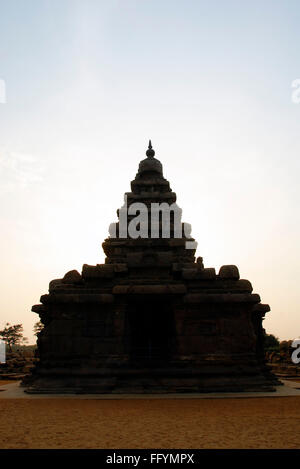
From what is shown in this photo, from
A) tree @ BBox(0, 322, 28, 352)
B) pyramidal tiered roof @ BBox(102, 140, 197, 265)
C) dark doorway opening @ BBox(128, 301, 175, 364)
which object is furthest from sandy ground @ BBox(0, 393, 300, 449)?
tree @ BBox(0, 322, 28, 352)

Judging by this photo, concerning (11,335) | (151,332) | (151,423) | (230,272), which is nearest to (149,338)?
(151,332)

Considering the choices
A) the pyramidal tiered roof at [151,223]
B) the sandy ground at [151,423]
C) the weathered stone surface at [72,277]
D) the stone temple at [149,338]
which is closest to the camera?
the sandy ground at [151,423]

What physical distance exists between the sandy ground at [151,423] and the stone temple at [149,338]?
6.72 ft

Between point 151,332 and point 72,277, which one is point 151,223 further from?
point 72,277

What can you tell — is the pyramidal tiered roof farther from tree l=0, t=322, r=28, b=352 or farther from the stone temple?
tree l=0, t=322, r=28, b=352

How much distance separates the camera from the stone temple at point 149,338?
13.4 metres

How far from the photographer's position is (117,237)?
20.8 meters

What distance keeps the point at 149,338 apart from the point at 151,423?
26.7 feet

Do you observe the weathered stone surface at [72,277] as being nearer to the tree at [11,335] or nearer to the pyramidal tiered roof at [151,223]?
the pyramidal tiered roof at [151,223]

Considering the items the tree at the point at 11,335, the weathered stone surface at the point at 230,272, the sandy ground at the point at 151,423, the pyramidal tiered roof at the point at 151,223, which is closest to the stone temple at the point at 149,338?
the weathered stone surface at the point at 230,272

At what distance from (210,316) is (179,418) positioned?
6268mm

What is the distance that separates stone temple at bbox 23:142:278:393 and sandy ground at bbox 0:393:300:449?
6.72 feet

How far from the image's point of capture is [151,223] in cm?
2109
